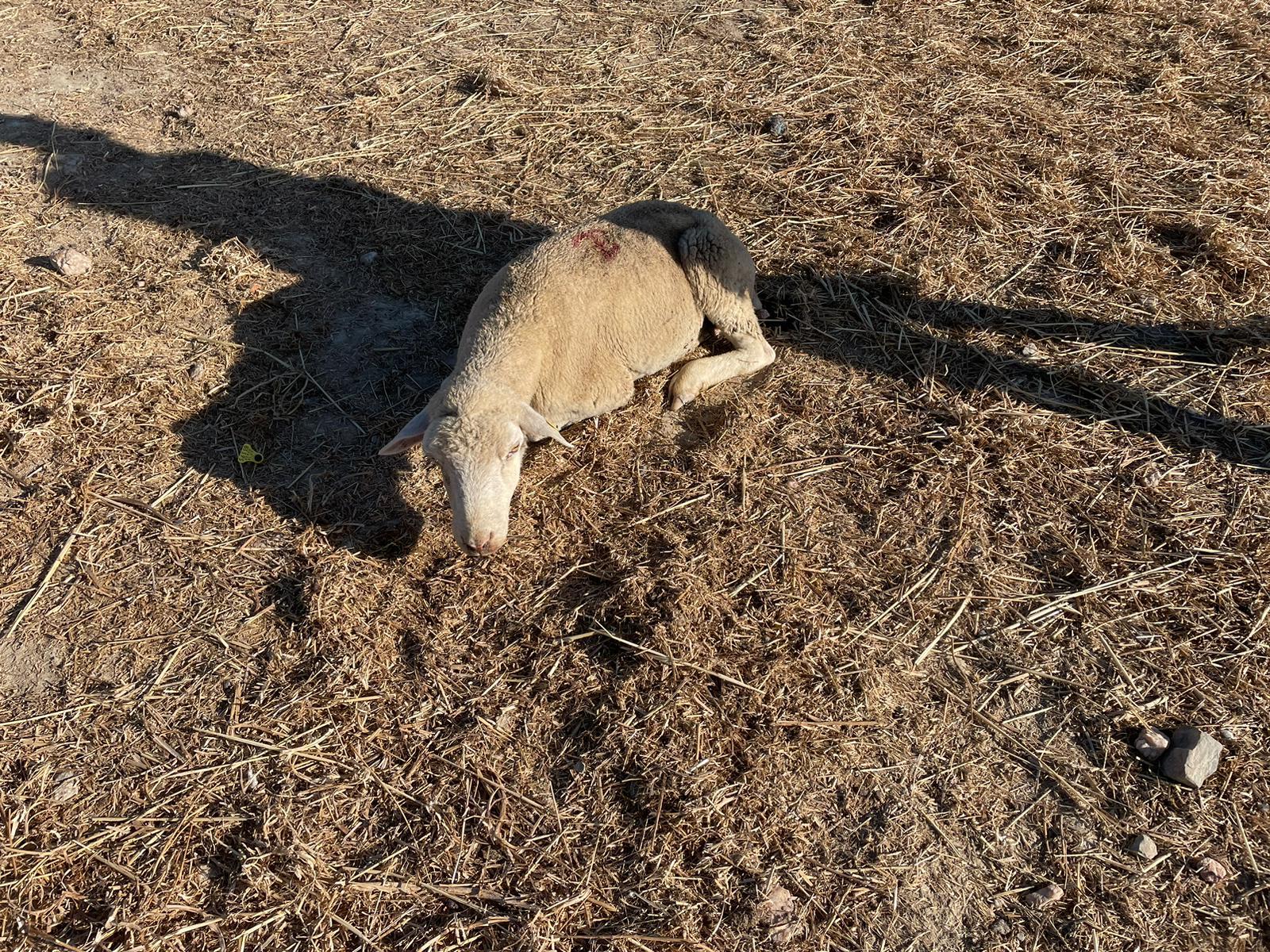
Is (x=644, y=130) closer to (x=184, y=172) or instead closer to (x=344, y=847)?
(x=184, y=172)

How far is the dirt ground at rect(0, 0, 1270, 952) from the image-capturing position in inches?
140

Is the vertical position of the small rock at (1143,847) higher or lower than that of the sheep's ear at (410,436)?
lower

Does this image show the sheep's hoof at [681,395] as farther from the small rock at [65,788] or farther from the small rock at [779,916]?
the small rock at [65,788]

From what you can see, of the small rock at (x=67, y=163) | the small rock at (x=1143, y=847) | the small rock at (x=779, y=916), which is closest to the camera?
the small rock at (x=779, y=916)

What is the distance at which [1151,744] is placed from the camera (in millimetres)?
3812

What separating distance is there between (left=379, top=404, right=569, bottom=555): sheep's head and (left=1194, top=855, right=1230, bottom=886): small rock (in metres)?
3.27

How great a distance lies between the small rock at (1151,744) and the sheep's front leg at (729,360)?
2890mm

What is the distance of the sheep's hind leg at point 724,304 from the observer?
Result: 5.60 metres

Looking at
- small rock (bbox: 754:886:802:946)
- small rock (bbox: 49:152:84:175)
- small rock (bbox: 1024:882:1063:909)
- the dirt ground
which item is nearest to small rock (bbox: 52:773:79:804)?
the dirt ground

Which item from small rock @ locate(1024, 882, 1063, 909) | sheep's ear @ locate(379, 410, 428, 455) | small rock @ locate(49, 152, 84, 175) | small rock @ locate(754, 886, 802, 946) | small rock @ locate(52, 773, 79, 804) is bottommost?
small rock @ locate(52, 773, 79, 804)

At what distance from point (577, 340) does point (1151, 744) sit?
11.4ft

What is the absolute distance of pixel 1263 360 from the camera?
17.7 feet

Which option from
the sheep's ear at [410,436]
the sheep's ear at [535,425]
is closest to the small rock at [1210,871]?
the sheep's ear at [535,425]

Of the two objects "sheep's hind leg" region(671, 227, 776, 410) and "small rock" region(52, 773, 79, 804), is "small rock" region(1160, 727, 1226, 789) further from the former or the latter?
"small rock" region(52, 773, 79, 804)
